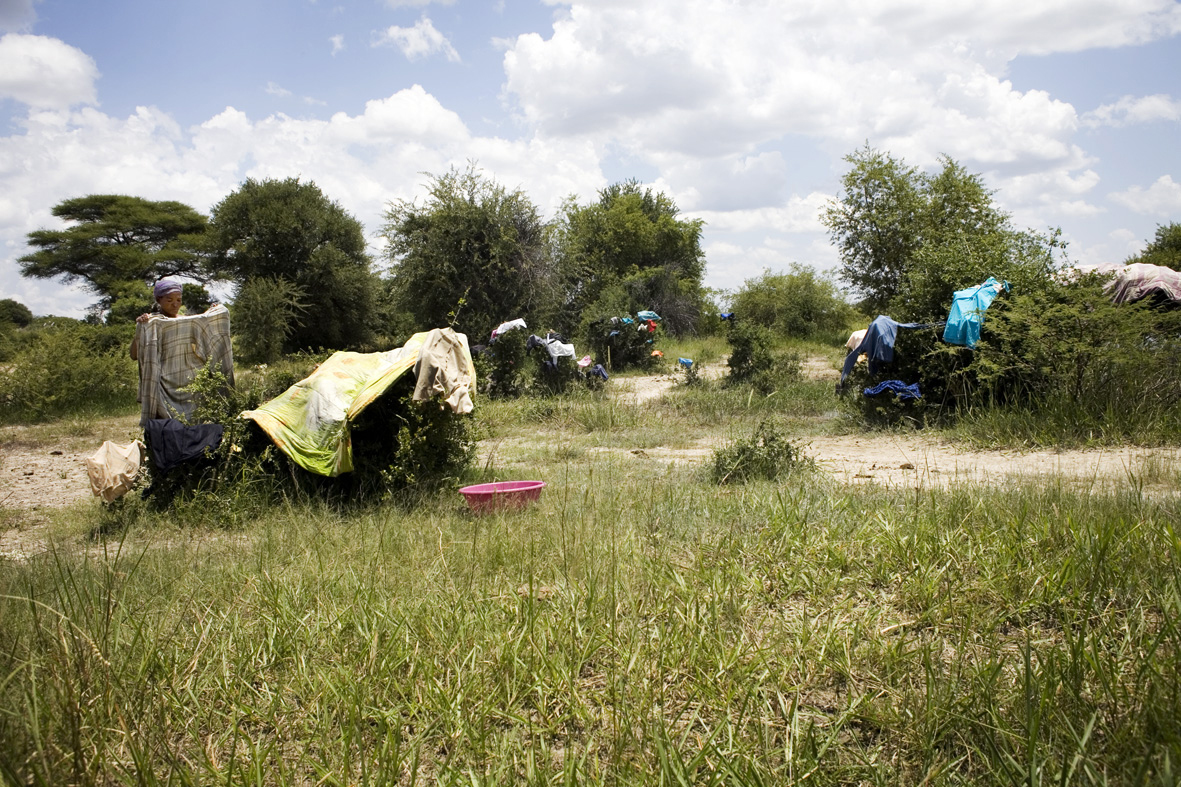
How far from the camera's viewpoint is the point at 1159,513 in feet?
10.9

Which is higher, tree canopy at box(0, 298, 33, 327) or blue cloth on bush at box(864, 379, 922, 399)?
tree canopy at box(0, 298, 33, 327)

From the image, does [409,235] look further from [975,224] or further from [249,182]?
[975,224]

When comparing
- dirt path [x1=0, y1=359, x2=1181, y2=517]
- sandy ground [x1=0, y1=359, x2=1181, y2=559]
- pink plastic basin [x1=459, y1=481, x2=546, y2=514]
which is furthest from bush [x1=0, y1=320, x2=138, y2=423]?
pink plastic basin [x1=459, y1=481, x2=546, y2=514]

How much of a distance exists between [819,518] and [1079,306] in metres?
5.80

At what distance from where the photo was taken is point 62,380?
1247cm

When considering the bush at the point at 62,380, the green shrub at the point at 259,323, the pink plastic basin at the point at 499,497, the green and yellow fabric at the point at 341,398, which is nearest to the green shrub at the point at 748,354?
the green and yellow fabric at the point at 341,398

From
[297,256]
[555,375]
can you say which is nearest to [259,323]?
[297,256]

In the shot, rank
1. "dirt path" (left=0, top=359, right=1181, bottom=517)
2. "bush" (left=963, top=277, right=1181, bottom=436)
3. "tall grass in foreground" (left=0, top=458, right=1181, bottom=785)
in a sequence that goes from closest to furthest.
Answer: "tall grass in foreground" (left=0, top=458, right=1181, bottom=785) < "dirt path" (left=0, top=359, right=1181, bottom=517) < "bush" (left=963, top=277, right=1181, bottom=436)

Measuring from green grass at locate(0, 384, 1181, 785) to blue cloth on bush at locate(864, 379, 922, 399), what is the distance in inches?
204

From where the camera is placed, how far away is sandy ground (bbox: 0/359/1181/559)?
5.08 meters

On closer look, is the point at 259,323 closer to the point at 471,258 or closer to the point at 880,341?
the point at 471,258

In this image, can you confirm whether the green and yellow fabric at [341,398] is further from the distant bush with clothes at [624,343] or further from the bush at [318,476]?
the distant bush with clothes at [624,343]

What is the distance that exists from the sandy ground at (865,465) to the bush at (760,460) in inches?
8.6

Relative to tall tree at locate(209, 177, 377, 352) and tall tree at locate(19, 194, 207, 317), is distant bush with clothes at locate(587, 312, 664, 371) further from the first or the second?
tall tree at locate(19, 194, 207, 317)
